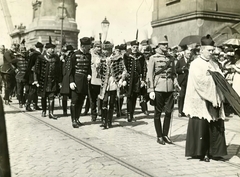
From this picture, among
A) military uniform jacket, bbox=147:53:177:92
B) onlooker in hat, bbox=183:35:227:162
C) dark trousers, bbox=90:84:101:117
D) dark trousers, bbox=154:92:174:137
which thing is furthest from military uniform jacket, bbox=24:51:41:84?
onlooker in hat, bbox=183:35:227:162

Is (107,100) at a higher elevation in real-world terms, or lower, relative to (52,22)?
lower

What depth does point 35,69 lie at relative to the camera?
42.2 feet

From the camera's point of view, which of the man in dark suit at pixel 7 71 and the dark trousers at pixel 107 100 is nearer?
the dark trousers at pixel 107 100

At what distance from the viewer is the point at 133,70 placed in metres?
11.7

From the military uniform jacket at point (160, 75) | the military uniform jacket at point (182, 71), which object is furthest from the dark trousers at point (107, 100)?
the military uniform jacket at point (182, 71)

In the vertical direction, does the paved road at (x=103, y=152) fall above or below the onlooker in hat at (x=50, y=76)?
below

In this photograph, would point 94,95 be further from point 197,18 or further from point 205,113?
point 197,18

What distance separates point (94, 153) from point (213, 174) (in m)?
2.26

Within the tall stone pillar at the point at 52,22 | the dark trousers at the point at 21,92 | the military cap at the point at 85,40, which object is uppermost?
the tall stone pillar at the point at 52,22

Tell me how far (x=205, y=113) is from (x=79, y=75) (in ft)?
15.0

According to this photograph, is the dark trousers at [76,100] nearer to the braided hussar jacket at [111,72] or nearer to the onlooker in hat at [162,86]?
the braided hussar jacket at [111,72]

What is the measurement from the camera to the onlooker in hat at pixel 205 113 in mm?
6820

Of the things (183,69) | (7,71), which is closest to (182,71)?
(183,69)

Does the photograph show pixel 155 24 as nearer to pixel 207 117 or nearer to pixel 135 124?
pixel 135 124
